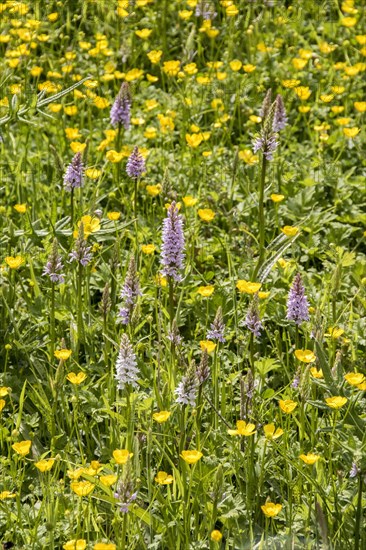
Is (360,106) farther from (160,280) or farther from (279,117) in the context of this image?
(160,280)

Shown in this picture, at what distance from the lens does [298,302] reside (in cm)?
274

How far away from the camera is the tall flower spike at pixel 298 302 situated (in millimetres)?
2730

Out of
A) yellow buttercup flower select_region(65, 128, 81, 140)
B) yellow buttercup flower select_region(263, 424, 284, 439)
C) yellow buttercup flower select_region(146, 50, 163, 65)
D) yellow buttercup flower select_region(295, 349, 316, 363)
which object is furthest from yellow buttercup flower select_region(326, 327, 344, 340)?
yellow buttercup flower select_region(146, 50, 163, 65)

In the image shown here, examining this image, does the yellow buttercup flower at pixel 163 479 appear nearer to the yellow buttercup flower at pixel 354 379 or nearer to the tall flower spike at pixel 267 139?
the yellow buttercup flower at pixel 354 379

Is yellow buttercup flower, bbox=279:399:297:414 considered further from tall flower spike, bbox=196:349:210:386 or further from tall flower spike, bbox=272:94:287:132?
tall flower spike, bbox=272:94:287:132

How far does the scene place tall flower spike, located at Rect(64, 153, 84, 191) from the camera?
329 cm

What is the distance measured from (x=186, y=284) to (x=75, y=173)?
0.54 m

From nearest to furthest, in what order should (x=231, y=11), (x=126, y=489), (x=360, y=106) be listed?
(x=126, y=489) → (x=360, y=106) → (x=231, y=11)

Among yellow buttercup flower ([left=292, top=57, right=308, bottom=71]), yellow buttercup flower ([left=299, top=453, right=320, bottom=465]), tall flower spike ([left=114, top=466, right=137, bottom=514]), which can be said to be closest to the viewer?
tall flower spike ([left=114, top=466, right=137, bottom=514])

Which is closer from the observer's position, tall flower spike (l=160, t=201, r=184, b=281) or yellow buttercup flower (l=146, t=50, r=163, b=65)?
tall flower spike (l=160, t=201, r=184, b=281)

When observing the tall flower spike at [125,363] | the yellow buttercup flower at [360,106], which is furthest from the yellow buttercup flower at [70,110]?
the tall flower spike at [125,363]

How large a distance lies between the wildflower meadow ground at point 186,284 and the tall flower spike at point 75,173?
1 centimetres

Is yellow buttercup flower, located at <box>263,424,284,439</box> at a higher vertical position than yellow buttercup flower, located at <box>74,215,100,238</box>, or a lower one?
lower

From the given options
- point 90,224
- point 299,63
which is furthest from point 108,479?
point 299,63
